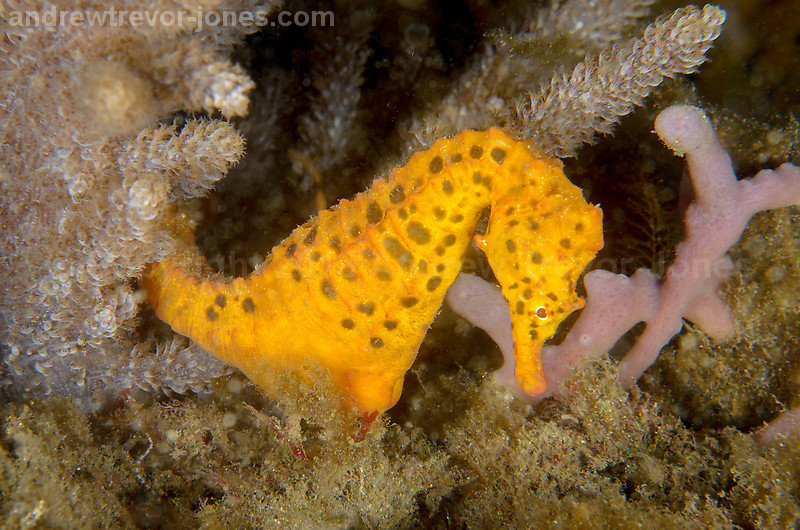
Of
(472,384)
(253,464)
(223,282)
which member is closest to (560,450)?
(472,384)

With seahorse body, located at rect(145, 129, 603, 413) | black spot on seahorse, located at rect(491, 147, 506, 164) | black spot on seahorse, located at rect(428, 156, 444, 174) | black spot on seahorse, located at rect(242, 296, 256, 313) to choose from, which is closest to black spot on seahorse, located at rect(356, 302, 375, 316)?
seahorse body, located at rect(145, 129, 603, 413)

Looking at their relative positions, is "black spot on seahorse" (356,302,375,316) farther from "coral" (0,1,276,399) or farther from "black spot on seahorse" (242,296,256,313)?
"coral" (0,1,276,399)

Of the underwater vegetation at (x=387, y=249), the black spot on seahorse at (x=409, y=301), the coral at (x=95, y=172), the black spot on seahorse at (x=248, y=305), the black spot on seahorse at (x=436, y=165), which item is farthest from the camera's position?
the black spot on seahorse at (x=248, y=305)

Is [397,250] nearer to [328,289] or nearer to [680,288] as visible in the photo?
[328,289]

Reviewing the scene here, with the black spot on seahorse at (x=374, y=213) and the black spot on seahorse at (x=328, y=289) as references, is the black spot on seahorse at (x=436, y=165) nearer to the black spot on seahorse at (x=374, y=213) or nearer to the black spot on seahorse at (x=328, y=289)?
the black spot on seahorse at (x=374, y=213)

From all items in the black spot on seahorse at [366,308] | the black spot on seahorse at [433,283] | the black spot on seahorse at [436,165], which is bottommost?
→ the black spot on seahorse at [366,308]

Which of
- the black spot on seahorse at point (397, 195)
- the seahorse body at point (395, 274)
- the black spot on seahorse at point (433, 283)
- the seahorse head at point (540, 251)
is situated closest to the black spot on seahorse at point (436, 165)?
the seahorse body at point (395, 274)

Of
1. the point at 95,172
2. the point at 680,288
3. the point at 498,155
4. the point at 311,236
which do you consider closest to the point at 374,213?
the point at 311,236
